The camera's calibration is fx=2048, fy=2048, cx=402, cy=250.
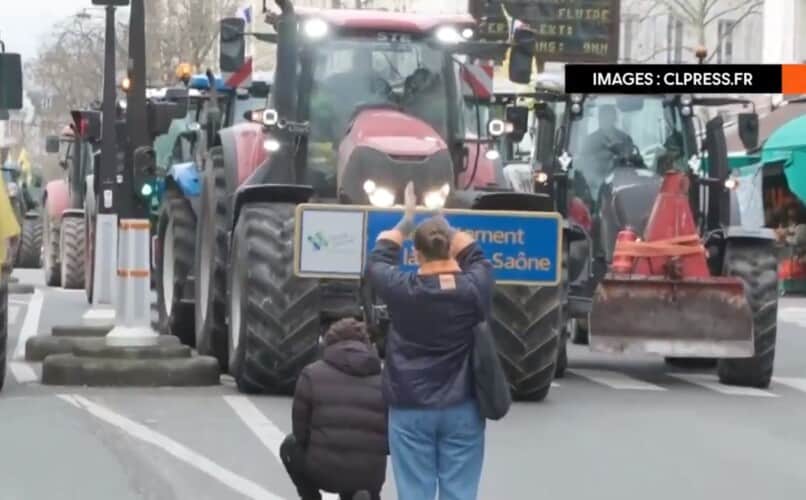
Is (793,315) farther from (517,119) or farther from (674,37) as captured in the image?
(674,37)

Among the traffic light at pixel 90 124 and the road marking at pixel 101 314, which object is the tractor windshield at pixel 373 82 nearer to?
the road marking at pixel 101 314

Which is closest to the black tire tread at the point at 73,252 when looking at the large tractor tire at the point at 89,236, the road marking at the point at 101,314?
the large tractor tire at the point at 89,236

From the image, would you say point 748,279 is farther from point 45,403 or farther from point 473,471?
point 473,471

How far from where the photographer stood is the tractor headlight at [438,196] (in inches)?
607

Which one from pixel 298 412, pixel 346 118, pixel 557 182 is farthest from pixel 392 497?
pixel 557 182

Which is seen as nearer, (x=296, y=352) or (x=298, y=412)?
(x=298, y=412)

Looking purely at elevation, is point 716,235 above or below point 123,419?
above

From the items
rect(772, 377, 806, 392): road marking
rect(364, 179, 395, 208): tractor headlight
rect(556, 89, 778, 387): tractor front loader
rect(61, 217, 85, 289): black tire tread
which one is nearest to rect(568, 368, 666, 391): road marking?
rect(556, 89, 778, 387): tractor front loader

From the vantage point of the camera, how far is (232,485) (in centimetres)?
1161

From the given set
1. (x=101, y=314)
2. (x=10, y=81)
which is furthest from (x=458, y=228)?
(x=101, y=314)

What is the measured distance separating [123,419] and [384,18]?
424cm

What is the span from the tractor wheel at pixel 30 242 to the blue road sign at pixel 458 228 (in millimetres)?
25979

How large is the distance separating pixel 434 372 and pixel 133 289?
365 inches

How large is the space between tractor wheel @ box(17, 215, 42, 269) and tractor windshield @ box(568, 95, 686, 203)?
2238cm
